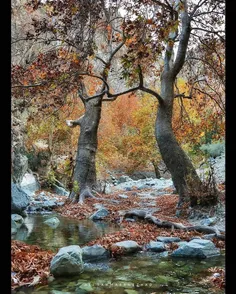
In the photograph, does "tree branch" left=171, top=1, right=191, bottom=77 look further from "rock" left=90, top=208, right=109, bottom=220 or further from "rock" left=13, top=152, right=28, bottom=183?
"rock" left=13, top=152, right=28, bottom=183

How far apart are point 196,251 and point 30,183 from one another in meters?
13.4

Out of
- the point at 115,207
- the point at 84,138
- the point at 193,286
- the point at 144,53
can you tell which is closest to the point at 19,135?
the point at 84,138

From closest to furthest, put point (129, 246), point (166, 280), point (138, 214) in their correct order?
point (166, 280), point (129, 246), point (138, 214)

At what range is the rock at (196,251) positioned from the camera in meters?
5.42

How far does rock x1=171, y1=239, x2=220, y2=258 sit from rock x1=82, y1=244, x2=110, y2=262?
1.07 m

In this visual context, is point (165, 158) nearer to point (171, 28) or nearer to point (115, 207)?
point (115, 207)

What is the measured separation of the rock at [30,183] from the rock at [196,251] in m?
12.5

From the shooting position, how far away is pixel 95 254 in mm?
5359

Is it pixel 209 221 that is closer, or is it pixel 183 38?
pixel 209 221

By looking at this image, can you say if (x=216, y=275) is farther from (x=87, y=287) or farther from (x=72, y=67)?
(x=72, y=67)

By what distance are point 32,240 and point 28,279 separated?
2745mm

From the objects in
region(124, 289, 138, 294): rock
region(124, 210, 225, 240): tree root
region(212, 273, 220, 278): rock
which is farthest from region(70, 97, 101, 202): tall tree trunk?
region(124, 289, 138, 294): rock

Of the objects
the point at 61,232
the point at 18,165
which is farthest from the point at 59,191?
the point at 61,232

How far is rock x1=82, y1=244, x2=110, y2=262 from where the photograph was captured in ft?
17.4
